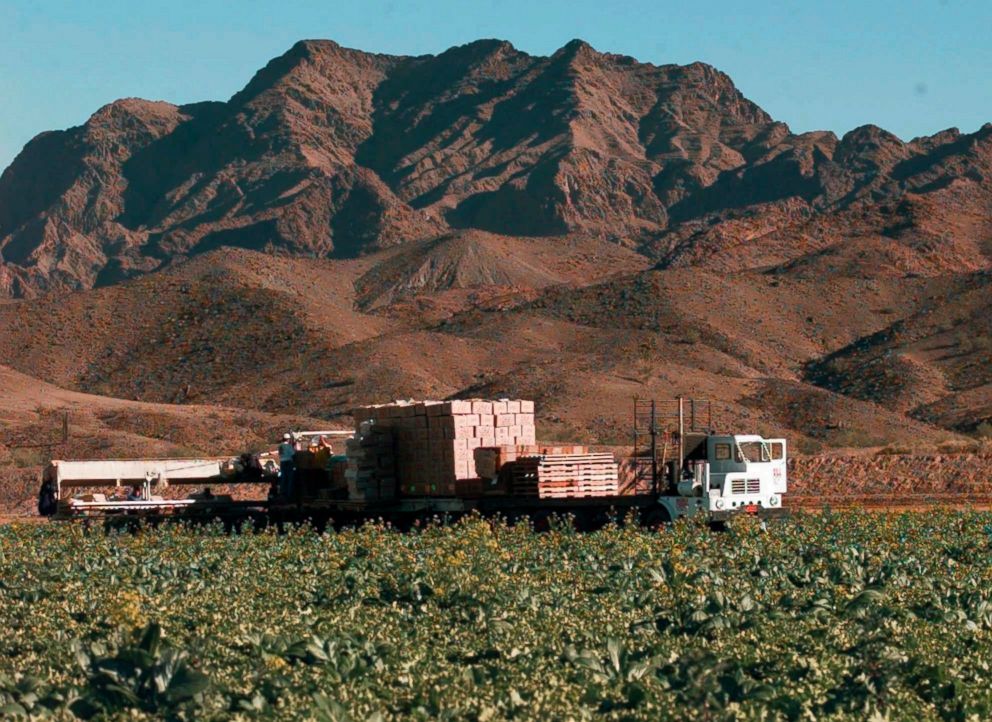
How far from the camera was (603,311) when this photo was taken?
83.1 meters

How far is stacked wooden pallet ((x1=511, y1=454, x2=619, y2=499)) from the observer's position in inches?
1091

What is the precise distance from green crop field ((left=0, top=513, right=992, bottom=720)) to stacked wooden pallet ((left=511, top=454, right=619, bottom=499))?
570cm

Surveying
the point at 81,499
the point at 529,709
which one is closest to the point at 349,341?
the point at 81,499

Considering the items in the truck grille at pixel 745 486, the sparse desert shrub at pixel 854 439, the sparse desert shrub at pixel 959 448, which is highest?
the sparse desert shrub at pixel 854 439

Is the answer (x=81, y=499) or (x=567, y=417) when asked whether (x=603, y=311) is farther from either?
(x=81, y=499)

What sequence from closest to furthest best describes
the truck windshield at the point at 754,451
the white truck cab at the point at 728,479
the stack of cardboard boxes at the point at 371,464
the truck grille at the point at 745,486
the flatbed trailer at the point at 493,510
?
the white truck cab at the point at 728,479
the flatbed trailer at the point at 493,510
the truck grille at the point at 745,486
the truck windshield at the point at 754,451
the stack of cardboard boxes at the point at 371,464

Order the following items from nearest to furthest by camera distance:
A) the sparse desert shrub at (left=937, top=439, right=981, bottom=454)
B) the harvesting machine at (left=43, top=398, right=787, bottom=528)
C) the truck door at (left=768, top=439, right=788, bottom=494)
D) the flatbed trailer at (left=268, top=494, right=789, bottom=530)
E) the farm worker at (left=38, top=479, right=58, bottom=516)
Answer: the flatbed trailer at (left=268, top=494, right=789, bottom=530)
the harvesting machine at (left=43, top=398, right=787, bottom=528)
the truck door at (left=768, top=439, right=788, bottom=494)
the farm worker at (left=38, top=479, right=58, bottom=516)
the sparse desert shrub at (left=937, top=439, right=981, bottom=454)

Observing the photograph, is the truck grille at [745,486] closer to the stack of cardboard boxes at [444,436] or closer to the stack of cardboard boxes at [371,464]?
the stack of cardboard boxes at [444,436]

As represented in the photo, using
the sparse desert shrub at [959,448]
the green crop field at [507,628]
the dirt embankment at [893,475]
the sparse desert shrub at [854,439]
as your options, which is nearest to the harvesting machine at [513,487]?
the green crop field at [507,628]

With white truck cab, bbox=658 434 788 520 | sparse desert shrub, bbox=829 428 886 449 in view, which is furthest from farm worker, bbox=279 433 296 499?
sparse desert shrub, bbox=829 428 886 449

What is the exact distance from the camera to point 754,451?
27344mm

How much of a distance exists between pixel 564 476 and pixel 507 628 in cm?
1430

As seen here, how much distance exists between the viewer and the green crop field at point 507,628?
1090 cm

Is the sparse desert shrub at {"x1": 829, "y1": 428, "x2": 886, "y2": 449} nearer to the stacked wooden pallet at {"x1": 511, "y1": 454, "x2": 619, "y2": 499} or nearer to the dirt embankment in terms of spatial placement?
the dirt embankment
